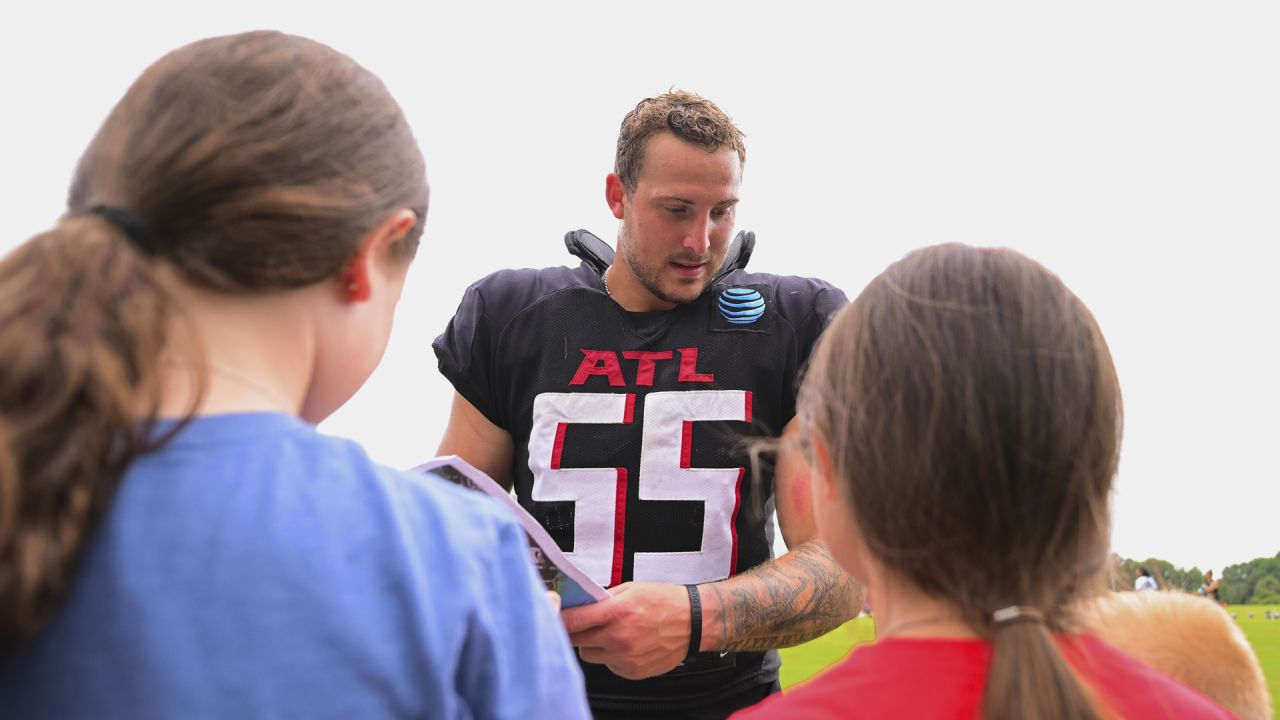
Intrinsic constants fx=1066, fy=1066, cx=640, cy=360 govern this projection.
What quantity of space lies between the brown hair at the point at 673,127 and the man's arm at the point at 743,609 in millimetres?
945

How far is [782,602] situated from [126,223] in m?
2.06

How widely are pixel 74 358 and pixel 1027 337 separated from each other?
1060 millimetres

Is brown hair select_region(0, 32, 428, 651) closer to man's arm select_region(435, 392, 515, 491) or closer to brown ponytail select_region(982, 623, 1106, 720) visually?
brown ponytail select_region(982, 623, 1106, 720)

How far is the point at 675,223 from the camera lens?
3.26 meters

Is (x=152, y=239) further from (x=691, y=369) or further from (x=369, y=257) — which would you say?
(x=691, y=369)

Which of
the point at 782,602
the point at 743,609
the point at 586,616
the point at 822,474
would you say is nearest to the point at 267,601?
the point at 822,474

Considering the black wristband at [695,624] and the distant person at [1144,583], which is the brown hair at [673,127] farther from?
the distant person at [1144,583]

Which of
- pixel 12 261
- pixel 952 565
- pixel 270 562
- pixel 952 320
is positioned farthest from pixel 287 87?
pixel 952 565

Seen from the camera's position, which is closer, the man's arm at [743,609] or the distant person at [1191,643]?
the distant person at [1191,643]

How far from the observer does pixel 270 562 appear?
110 cm

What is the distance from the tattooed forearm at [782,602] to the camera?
2734 millimetres

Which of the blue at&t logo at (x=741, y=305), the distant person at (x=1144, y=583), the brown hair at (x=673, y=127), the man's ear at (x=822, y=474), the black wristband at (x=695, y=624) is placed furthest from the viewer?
the brown hair at (x=673, y=127)

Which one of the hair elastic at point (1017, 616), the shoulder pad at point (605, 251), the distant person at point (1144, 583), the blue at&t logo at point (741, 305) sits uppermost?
the shoulder pad at point (605, 251)

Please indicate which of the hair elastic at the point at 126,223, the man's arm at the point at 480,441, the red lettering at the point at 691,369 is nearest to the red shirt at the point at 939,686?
the hair elastic at the point at 126,223
